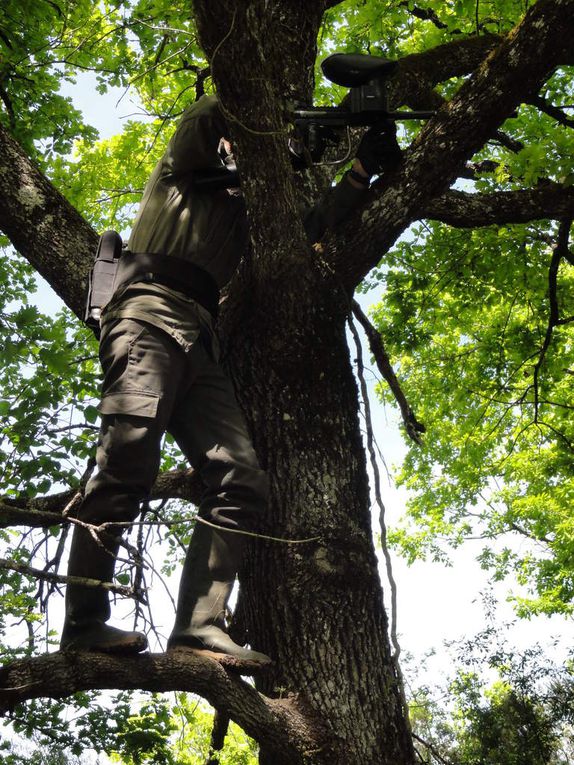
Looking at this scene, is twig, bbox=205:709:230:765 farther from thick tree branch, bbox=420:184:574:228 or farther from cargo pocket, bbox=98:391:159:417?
thick tree branch, bbox=420:184:574:228

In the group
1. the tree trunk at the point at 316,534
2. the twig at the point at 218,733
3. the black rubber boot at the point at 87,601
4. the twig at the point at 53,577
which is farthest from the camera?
the twig at the point at 218,733

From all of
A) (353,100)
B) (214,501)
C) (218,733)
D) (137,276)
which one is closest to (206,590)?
(214,501)

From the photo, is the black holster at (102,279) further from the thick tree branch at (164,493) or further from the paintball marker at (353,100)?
the thick tree branch at (164,493)

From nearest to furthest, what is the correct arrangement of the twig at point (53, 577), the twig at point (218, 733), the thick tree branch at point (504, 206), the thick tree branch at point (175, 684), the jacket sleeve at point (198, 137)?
the twig at point (53, 577), the thick tree branch at point (175, 684), the jacket sleeve at point (198, 137), the twig at point (218, 733), the thick tree branch at point (504, 206)

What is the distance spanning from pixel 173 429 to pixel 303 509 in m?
0.64

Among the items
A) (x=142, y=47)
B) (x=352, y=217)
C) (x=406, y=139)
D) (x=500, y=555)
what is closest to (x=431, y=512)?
(x=500, y=555)

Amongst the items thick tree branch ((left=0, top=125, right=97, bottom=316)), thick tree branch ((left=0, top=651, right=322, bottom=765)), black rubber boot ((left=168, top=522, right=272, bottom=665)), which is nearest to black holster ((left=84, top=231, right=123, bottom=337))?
thick tree branch ((left=0, top=125, right=97, bottom=316))

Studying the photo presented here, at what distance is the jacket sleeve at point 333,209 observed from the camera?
3434 mm

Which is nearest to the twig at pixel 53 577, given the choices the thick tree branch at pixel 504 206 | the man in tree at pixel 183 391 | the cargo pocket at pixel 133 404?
the man in tree at pixel 183 391

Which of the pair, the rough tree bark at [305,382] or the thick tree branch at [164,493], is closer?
the rough tree bark at [305,382]

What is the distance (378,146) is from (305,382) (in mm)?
1106

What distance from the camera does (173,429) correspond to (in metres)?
3.13

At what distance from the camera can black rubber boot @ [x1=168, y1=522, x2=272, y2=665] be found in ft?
8.85

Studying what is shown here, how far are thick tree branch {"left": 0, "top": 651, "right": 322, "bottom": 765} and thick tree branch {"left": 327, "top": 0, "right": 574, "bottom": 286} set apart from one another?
1872mm
